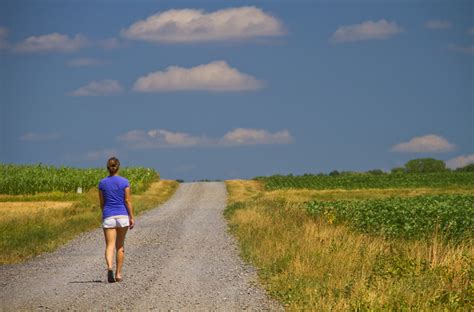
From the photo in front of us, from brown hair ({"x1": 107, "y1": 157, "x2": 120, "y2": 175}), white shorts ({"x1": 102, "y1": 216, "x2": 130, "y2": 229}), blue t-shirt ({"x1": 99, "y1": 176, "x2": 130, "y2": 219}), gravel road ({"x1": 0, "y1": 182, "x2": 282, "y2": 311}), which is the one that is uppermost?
brown hair ({"x1": 107, "y1": 157, "x2": 120, "y2": 175})

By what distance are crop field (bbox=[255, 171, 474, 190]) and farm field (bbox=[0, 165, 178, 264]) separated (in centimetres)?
1242

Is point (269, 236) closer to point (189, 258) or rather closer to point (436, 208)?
point (189, 258)

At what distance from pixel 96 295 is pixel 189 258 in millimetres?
6606

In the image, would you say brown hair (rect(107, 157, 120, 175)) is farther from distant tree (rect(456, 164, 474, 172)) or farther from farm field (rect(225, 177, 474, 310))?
distant tree (rect(456, 164, 474, 172))

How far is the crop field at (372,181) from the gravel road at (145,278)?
51958 millimetres

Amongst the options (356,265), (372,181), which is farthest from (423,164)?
(356,265)

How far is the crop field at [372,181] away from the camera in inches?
3172

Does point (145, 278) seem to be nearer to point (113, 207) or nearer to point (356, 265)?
point (113, 207)

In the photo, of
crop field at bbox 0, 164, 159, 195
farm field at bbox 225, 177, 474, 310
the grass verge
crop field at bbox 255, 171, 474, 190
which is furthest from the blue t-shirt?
crop field at bbox 255, 171, 474, 190

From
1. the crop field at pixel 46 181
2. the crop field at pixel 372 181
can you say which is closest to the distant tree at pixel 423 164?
the crop field at pixel 372 181

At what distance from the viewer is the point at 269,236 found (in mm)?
23031

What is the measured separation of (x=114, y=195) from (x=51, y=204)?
40051 millimetres

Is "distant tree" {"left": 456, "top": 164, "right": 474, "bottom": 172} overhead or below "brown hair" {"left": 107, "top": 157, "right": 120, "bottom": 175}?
overhead

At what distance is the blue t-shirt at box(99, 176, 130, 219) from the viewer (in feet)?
53.8
